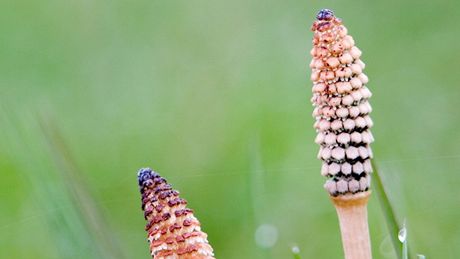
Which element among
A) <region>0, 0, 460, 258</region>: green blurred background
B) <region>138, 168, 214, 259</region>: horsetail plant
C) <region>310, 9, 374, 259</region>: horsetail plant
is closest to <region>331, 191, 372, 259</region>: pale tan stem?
<region>310, 9, 374, 259</region>: horsetail plant

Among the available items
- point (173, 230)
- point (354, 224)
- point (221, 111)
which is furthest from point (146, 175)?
point (221, 111)

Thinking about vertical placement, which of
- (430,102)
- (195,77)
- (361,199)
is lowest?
(361,199)

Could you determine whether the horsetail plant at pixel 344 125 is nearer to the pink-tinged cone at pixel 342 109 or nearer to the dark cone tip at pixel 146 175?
the pink-tinged cone at pixel 342 109

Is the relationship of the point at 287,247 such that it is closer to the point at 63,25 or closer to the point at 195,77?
the point at 195,77

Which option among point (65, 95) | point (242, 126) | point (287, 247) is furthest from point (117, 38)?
point (287, 247)

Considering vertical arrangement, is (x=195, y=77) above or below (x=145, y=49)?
below

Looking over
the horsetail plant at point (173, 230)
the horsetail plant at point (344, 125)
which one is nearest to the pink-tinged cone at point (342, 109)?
the horsetail plant at point (344, 125)
